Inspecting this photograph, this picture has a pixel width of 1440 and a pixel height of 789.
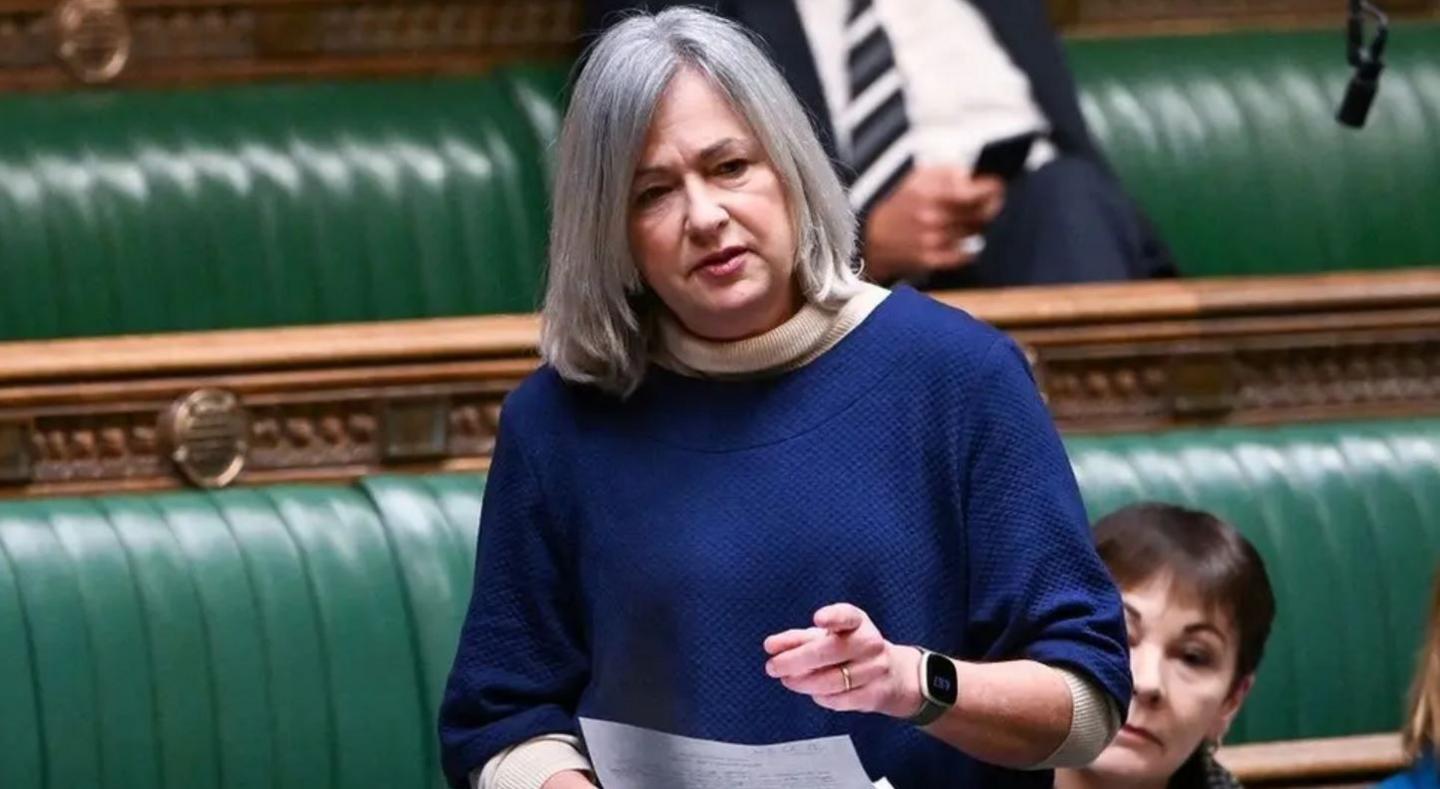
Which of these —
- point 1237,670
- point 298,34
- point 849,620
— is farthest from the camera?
point 298,34

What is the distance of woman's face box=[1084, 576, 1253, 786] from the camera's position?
4.79 feet

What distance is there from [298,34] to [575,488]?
144 centimetres

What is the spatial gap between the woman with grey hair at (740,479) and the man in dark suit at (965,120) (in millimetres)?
909

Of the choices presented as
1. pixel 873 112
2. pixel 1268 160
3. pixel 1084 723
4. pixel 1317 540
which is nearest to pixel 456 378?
pixel 873 112

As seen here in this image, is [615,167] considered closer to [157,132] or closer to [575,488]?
[575,488]

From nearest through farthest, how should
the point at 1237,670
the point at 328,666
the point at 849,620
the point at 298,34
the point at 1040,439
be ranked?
the point at 849,620
the point at 1040,439
the point at 1237,670
the point at 328,666
the point at 298,34

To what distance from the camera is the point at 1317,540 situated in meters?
1.97

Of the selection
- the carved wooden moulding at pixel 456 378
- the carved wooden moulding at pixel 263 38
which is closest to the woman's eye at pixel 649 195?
the carved wooden moulding at pixel 456 378

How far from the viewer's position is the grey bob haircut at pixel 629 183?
3.72 ft

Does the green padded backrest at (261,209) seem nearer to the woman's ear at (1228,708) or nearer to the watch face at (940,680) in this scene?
the woman's ear at (1228,708)

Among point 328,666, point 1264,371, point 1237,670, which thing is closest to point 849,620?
point 1237,670

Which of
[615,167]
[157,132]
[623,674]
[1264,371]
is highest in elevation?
[615,167]

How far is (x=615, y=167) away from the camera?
3.73ft

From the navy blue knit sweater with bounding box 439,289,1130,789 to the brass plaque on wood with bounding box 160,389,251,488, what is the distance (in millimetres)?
675
